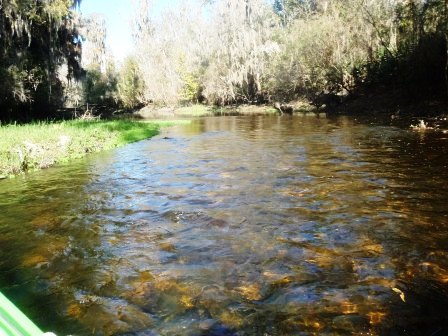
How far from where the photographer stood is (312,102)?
40406 millimetres

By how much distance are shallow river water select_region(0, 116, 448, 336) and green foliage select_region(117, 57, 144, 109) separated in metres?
52.7

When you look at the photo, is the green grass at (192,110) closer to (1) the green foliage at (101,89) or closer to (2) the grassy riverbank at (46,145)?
(1) the green foliage at (101,89)

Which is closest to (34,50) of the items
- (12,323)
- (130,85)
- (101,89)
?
(12,323)

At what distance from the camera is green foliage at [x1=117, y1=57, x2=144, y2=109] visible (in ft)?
204

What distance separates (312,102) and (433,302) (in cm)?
3786

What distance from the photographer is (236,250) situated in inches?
227

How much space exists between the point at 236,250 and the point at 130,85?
6045 cm

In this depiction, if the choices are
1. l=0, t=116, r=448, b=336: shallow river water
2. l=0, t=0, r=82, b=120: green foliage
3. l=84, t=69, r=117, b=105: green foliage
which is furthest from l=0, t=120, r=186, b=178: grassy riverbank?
l=84, t=69, r=117, b=105: green foliage

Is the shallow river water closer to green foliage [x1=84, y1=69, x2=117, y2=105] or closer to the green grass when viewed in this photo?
the green grass

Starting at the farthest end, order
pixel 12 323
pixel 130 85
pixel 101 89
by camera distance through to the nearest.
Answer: pixel 101 89 → pixel 130 85 → pixel 12 323

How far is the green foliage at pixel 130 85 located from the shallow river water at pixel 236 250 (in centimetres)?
5273

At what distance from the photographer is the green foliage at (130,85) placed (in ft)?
204

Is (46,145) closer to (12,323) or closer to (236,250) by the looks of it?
(236,250)

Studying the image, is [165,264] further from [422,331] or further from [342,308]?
[422,331]
